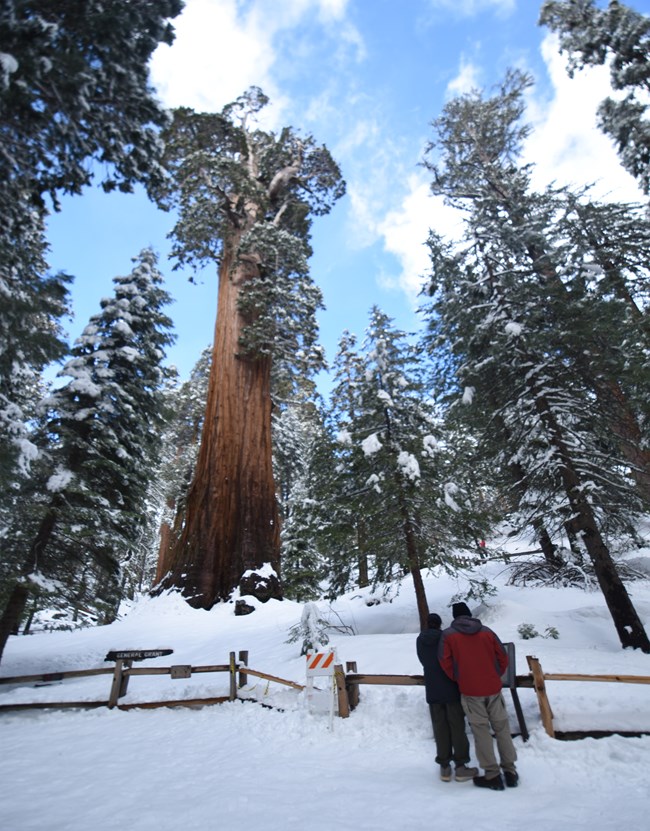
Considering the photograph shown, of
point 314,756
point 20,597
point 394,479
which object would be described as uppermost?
point 394,479

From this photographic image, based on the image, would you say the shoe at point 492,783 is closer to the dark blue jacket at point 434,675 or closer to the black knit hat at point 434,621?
the dark blue jacket at point 434,675

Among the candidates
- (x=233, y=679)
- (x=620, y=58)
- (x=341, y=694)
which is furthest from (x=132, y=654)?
(x=620, y=58)

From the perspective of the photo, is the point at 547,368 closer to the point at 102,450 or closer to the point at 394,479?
the point at 394,479

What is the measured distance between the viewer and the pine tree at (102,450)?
9586mm

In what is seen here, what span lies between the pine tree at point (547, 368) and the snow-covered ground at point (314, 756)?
2.59m

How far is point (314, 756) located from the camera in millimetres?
4883

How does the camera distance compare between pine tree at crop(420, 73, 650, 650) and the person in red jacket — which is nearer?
the person in red jacket

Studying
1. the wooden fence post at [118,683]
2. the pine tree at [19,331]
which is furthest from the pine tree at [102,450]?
the wooden fence post at [118,683]

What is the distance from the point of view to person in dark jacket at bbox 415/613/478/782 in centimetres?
417

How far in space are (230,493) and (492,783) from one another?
37.6 ft

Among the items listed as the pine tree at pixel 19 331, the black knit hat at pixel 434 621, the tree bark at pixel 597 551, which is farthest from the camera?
the tree bark at pixel 597 551

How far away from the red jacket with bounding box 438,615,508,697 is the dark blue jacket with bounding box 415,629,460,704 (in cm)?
15

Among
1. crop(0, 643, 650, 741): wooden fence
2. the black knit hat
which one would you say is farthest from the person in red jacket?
crop(0, 643, 650, 741): wooden fence

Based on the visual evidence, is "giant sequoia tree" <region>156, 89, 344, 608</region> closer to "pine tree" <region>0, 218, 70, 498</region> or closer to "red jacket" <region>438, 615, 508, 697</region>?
"pine tree" <region>0, 218, 70, 498</region>
